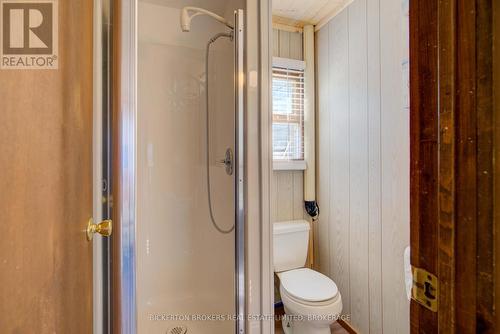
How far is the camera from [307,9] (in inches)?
77.8

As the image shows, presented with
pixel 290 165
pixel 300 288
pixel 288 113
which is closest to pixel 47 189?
pixel 300 288

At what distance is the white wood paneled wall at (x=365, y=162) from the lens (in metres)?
1.50

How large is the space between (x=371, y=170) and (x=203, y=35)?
59.3 inches

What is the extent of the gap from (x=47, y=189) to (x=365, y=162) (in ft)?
5.67

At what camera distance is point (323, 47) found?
84.6 inches

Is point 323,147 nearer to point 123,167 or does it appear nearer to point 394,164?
point 394,164

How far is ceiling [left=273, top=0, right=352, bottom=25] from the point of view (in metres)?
1.89

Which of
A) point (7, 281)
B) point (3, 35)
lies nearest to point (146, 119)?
point (3, 35)

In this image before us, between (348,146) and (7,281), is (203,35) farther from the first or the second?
(7,281)

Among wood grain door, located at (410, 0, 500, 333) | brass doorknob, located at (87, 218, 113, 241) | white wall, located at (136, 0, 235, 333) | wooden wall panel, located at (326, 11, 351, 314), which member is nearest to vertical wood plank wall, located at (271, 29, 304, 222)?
wooden wall panel, located at (326, 11, 351, 314)
